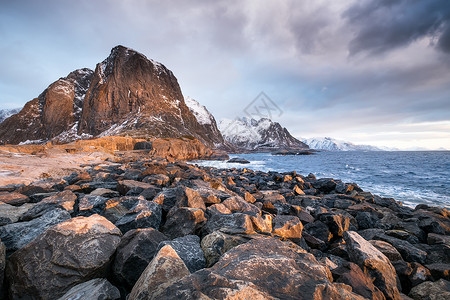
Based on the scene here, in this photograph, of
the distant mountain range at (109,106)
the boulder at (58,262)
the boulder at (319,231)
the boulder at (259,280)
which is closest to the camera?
the boulder at (259,280)

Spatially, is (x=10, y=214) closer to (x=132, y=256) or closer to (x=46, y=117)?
(x=132, y=256)

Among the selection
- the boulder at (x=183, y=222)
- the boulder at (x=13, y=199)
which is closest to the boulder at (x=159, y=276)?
the boulder at (x=183, y=222)

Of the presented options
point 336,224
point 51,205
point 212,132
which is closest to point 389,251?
point 336,224

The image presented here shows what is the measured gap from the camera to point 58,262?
7.68ft

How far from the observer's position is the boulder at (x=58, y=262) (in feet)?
7.35

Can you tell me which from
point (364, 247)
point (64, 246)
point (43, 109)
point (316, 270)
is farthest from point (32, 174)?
point (43, 109)

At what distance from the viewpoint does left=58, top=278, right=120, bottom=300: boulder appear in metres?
1.99

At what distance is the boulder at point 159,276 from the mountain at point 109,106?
101349mm

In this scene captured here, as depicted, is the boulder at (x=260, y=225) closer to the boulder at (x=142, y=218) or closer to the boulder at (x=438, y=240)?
the boulder at (x=142, y=218)

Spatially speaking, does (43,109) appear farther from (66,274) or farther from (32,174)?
(66,274)

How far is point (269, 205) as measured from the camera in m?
6.54

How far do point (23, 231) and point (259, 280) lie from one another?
3.75 m

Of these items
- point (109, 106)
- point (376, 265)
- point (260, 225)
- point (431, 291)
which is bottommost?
point (431, 291)

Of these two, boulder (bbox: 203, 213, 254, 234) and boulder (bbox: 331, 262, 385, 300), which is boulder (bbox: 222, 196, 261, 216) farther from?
boulder (bbox: 331, 262, 385, 300)
